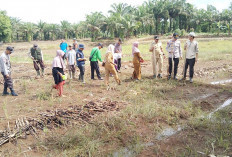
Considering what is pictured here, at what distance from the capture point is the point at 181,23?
47062mm

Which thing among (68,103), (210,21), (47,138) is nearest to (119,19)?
(210,21)

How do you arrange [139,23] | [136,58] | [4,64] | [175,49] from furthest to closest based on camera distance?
[139,23], [136,58], [175,49], [4,64]

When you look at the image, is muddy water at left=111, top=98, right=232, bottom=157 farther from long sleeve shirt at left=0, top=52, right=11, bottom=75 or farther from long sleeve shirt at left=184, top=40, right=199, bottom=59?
long sleeve shirt at left=0, top=52, right=11, bottom=75

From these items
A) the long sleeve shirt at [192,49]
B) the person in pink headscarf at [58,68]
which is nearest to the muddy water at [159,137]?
the long sleeve shirt at [192,49]

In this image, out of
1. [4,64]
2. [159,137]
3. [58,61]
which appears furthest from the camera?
[4,64]

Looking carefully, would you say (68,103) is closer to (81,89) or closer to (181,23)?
(81,89)

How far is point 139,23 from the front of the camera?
30906 millimetres

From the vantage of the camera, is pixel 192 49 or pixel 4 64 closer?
pixel 4 64

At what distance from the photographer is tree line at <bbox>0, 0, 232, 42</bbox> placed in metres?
32.2

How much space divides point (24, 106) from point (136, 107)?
2957 millimetres

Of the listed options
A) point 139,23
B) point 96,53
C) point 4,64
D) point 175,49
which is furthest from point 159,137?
point 139,23

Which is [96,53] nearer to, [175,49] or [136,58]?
[136,58]

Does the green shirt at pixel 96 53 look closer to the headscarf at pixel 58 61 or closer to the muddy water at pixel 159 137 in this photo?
the headscarf at pixel 58 61

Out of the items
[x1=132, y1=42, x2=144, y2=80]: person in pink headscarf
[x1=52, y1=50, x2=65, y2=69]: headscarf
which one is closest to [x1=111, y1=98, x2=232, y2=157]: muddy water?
[x1=52, y1=50, x2=65, y2=69]: headscarf
